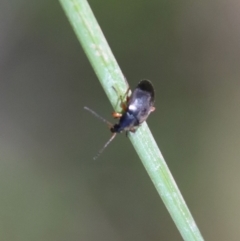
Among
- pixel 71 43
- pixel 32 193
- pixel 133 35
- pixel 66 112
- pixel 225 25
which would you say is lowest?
pixel 32 193

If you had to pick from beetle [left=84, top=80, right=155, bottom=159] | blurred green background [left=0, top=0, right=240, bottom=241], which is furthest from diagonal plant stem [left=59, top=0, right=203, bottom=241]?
blurred green background [left=0, top=0, right=240, bottom=241]

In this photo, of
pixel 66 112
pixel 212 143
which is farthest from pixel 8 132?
pixel 212 143

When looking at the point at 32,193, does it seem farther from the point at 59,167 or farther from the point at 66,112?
the point at 66,112

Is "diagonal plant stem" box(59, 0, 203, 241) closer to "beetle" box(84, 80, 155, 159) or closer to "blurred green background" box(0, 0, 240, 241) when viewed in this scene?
"beetle" box(84, 80, 155, 159)

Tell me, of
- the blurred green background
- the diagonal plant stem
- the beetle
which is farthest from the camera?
the blurred green background

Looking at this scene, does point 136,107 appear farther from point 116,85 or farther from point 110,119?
point 110,119

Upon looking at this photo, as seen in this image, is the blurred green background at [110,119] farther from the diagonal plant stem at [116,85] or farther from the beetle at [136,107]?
the diagonal plant stem at [116,85]
